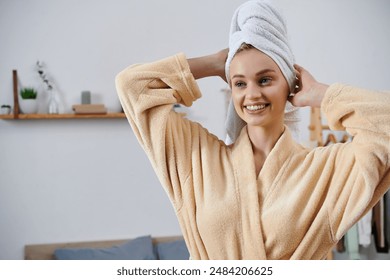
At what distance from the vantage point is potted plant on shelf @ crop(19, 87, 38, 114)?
4.85 ft

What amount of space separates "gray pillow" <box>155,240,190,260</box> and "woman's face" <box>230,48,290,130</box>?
3.09ft

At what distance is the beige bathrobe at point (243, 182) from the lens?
2.40 feet

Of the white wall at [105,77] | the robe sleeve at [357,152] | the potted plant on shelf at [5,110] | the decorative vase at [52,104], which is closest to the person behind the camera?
the robe sleeve at [357,152]

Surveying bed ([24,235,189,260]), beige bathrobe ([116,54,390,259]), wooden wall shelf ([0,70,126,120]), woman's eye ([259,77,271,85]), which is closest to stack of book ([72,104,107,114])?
wooden wall shelf ([0,70,126,120])

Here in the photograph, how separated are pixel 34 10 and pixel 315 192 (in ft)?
2.93

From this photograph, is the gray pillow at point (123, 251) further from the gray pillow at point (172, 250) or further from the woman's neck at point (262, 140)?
the woman's neck at point (262, 140)

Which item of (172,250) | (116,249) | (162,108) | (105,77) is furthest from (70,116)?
(162,108)

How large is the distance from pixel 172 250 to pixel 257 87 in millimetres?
1015

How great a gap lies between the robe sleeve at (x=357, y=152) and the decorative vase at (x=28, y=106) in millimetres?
1031

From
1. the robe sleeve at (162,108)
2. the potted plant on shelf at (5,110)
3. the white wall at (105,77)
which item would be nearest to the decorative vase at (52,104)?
the white wall at (105,77)

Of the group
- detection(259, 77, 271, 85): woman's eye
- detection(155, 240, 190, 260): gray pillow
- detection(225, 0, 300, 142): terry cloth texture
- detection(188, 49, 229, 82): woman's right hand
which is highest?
detection(225, 0, 300, 142): terry cloth texture

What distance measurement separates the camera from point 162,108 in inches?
29.6

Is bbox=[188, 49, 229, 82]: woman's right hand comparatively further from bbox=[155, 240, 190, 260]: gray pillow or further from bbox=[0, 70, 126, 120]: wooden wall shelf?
bbox=[155, 240, 190, 260]: gray pillow
